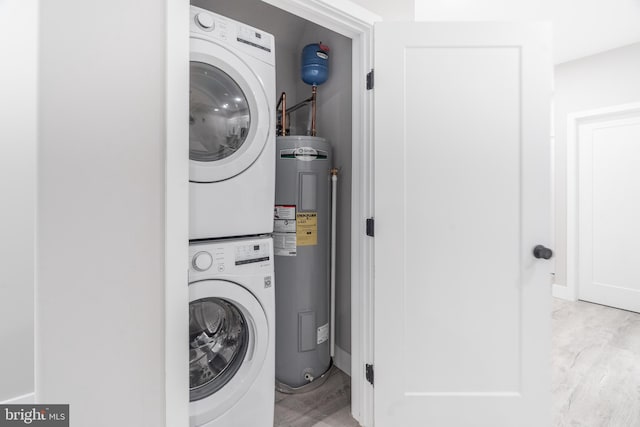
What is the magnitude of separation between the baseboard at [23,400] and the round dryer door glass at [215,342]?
53 centimetres

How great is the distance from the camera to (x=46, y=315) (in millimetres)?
800

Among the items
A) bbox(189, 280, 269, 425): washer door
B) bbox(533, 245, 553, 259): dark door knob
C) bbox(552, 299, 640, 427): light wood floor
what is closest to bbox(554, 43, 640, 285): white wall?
bbox(552, 299, 640, 427): light wood floor

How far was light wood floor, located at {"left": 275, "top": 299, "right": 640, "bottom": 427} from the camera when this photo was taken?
1503 millimetres

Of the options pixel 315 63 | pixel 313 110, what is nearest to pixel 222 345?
pixel 313 110

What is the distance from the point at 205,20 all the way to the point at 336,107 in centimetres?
107

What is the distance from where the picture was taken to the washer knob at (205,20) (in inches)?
44.4

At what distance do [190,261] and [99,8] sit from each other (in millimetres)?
837

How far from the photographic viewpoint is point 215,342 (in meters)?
1.39

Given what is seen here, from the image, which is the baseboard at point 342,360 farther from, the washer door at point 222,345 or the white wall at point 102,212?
the white wall at point 102,212

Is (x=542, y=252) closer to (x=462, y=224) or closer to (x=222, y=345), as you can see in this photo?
(x=462, y=224)

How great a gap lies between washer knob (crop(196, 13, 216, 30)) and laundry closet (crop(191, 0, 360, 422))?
947mm

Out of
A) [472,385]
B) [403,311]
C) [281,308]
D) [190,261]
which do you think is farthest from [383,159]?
[472,385]

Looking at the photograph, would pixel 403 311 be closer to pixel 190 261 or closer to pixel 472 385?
pixel 472 385

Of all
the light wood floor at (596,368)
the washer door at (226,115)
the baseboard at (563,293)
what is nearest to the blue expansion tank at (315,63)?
the washer door at (226,115)
